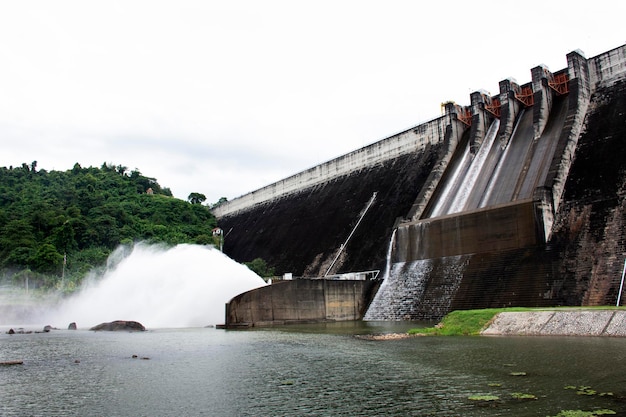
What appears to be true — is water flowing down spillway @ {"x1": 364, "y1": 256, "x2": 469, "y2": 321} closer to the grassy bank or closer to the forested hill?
the grassy bank

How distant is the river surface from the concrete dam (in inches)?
298

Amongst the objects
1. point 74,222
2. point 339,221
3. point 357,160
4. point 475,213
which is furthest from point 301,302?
point 74,222

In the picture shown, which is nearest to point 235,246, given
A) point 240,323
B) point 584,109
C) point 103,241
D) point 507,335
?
point 103,241

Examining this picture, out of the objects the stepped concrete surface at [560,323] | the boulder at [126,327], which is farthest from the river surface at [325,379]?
the boulder at [126,327]

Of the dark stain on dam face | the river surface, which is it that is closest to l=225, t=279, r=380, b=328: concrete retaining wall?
the dark stain on dam face

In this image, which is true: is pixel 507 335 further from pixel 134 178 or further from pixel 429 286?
pixel 134 178

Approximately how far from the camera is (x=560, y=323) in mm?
13836

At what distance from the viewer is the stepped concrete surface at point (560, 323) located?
502 inches

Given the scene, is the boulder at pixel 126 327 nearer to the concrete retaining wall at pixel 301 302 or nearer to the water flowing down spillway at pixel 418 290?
the concrete retaining wall at pixel 301 302

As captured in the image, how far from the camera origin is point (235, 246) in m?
51.4

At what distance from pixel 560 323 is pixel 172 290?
19.4 m

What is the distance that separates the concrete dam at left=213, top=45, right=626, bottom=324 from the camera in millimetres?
19703

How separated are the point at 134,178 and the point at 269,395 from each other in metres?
84.7

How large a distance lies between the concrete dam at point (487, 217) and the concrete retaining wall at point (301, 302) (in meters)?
0.05
